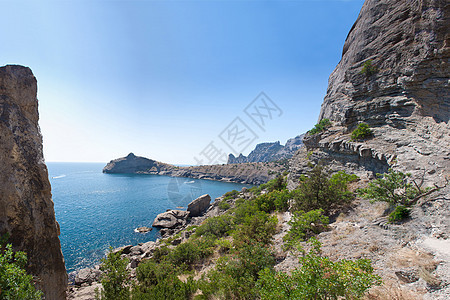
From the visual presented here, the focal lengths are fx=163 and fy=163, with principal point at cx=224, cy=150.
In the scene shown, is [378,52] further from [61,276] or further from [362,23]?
[61,276]

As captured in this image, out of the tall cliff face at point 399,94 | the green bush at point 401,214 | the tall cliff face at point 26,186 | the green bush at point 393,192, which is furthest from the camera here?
the tall cliff face at point 399,94

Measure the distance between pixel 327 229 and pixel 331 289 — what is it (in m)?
8.12

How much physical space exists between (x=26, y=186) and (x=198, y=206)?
3545 cm

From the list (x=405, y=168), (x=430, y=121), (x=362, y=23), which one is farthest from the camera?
(x=362, y=23)

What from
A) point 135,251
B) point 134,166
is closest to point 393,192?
point 135,251

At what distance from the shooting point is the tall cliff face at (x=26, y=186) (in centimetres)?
571

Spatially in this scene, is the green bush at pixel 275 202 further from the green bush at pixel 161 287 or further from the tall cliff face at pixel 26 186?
the tall cliff face at pixel 26 186

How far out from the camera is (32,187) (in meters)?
6.43

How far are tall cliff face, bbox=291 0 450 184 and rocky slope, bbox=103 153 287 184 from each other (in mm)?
72742

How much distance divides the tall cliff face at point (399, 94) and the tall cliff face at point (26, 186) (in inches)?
741

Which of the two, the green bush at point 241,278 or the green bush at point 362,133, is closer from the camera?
the green bush at point 241,278

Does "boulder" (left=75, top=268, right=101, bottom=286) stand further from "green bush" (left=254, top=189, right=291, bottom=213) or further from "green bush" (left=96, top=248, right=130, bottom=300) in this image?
"green bush" (left=254, top=189, right=291, bottom=213)

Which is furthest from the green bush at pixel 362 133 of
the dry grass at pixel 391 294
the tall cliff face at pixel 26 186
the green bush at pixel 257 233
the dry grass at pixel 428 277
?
the tall cliff face at pixel 26 186

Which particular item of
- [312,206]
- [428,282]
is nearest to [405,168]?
[312,206]
